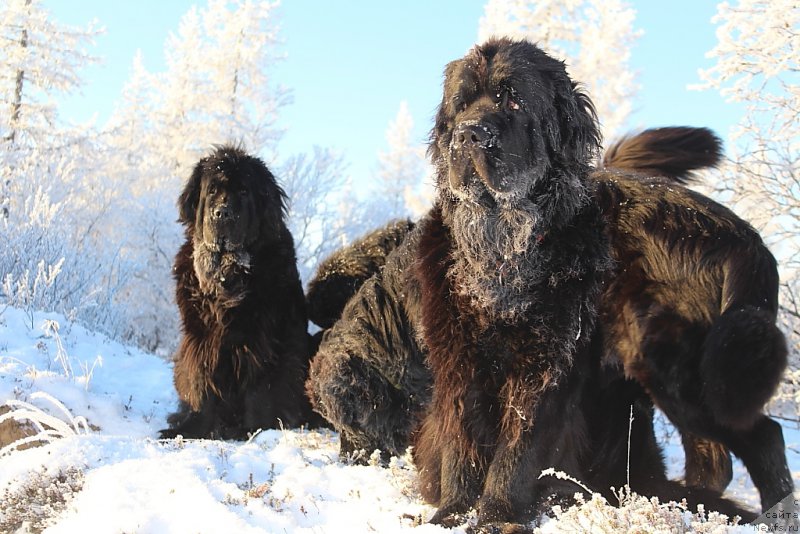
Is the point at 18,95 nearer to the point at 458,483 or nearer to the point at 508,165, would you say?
the point at 508,165

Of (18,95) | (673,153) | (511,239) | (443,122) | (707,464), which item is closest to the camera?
(511,239)

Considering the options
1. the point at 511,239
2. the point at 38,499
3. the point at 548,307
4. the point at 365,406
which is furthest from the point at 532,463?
the point at 38,499

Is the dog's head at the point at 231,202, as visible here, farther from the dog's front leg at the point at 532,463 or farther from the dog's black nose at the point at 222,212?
the dog's front leg at the point at 532,463

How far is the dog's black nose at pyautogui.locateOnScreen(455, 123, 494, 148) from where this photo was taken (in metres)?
2.81

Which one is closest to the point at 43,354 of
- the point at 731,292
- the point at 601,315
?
the point at 601,315

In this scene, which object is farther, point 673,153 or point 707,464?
point 673,153

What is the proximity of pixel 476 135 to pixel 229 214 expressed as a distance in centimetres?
318

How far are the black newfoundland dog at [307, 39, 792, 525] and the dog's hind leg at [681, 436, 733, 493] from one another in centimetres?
32

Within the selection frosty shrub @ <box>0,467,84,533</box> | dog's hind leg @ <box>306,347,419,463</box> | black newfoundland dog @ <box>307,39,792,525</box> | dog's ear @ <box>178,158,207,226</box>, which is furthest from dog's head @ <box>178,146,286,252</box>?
frosty shrub @ <box>0,467,84,533</box>

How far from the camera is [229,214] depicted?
18.1 feet

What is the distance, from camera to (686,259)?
342 cm

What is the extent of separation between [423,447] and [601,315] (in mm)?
1075

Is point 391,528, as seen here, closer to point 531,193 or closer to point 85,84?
point 531,193

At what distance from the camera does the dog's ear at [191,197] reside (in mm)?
5836
